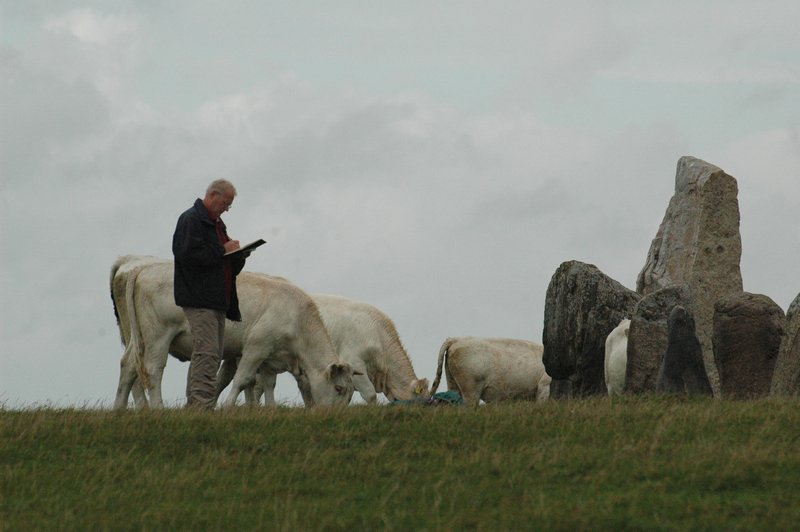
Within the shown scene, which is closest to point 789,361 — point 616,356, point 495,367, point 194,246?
point 616,356

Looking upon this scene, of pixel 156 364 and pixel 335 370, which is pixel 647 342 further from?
pixel 156 364

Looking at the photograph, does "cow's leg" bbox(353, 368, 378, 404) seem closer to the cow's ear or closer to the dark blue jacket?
the cow's ear

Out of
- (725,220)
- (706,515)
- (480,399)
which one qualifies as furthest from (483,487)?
(480,399)

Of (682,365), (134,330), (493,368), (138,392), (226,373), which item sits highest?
(493,368)

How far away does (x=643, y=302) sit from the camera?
2253 centimetres

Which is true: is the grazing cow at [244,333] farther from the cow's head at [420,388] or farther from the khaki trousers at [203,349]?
the cow's head at [420,388]

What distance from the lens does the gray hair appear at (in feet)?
60.1

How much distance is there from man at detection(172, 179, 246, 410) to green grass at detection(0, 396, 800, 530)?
46.6 inches

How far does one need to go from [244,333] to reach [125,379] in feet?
7.15

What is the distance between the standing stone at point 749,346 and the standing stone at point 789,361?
0.46ft

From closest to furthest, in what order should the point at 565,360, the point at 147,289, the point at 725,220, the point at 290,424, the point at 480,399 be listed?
the point at 290,424, the point at 147,289, the point at 565,360, the point at 725,220, the point at 480,399

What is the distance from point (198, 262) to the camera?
1822 cm

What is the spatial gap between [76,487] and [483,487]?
421 centimetres

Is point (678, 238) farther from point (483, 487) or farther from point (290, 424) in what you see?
point (483, 487)
